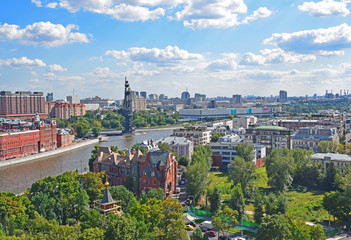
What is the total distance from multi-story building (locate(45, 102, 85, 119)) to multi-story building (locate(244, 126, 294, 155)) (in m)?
95.6

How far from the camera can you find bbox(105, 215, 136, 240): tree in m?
21.5

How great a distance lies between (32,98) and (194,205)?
117m

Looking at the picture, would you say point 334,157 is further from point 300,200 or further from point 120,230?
point 120,230

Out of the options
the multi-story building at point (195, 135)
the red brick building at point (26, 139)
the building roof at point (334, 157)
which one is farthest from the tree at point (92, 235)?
the red brick building at point (26, 139)

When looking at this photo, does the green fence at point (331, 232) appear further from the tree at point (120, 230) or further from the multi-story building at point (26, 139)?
the multi-story building at point (26, 139)

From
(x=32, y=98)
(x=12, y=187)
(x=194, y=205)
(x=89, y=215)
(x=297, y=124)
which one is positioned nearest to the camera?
(x=89, y=215)

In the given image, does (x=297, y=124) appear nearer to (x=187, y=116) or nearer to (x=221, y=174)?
(x=221, y=174)

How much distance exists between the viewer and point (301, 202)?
37281 mm

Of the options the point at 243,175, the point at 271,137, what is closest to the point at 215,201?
the point at 243,175

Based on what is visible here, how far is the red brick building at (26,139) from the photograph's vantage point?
6700cm

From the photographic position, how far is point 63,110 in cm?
14225

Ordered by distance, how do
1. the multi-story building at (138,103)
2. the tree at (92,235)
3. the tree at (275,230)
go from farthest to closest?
the multi-story building at (138,103) < the tree at (275,230) < the tree at (92,235)

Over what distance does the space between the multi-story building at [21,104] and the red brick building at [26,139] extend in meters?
48.9

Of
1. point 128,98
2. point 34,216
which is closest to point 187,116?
point 128,98
